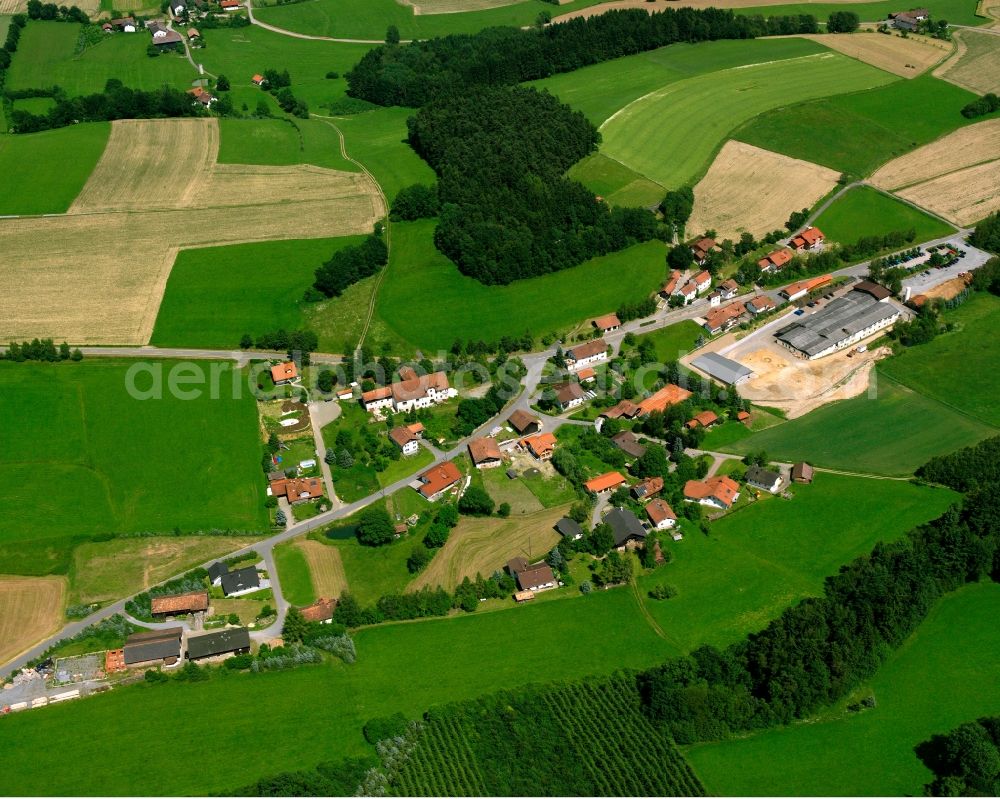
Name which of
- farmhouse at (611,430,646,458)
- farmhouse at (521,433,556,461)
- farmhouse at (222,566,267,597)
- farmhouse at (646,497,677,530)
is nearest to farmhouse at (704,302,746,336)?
farmhouse at (611,430,646,458)

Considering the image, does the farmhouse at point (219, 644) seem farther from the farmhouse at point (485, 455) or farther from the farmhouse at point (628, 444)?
the farmhouse at point (628, 444)

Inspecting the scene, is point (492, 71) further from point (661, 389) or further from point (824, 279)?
point (661, 389)

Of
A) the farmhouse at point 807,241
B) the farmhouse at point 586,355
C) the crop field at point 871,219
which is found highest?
the crop field at point 871,219

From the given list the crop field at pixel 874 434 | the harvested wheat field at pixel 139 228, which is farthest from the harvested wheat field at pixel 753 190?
the harvested wheat field at pixel 139 228

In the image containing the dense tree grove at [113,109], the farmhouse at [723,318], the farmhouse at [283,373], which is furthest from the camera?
the dense tree grove at [113,109]

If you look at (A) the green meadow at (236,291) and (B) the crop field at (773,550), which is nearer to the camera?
(B) the crop field at (773,550)

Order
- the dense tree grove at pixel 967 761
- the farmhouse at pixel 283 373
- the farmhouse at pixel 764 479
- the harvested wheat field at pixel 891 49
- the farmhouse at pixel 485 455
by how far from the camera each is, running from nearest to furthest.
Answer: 1. the dense tree grove at pixel 967 761
2. the farmhouse at pixel 764 479
3. the farmhouse at pixel 485 455
4. the farmhouse at pixel 283 373
5. the harvested wheat field at pixel 891 49

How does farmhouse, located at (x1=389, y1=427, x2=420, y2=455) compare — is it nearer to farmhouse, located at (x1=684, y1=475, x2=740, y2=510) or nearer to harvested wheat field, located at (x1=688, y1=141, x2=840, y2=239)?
farmhouse, located at (x1=684, y1=475, x2=740, y2=510)

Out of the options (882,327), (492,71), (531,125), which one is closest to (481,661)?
(882,327)
